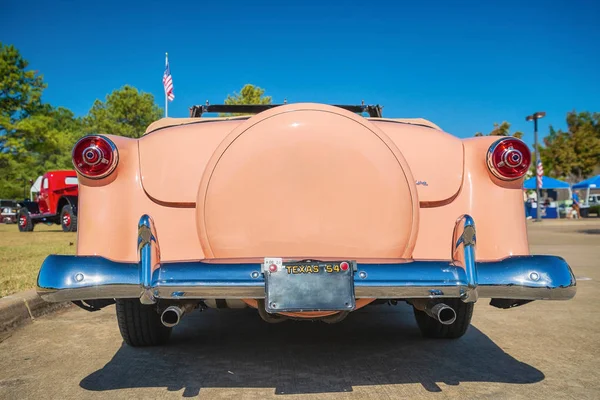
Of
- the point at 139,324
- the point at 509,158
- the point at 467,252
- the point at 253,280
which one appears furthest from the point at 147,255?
the point at 509,158

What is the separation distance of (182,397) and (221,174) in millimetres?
1127

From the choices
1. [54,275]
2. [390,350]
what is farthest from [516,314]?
[54,275]

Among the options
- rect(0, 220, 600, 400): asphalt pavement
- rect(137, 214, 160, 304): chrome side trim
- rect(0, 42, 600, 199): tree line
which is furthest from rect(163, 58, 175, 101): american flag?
rect(137, 214, 160, 304): chrome side trim

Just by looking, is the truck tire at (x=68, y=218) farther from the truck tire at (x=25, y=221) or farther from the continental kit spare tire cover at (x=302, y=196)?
the continental kit spare tire cover at (x=302, y=196)

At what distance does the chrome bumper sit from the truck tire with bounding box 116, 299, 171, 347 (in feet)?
2.58

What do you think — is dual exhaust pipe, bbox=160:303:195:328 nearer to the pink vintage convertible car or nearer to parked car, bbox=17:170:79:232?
the pink vintage convertible car

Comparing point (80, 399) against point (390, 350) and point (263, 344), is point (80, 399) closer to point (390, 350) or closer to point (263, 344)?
point (263, 344)

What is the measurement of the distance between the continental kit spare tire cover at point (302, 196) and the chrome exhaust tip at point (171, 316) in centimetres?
32

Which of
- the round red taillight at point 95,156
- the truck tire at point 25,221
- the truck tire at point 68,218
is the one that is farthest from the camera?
the truck tire at point 25,221

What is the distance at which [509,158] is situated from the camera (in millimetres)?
2789

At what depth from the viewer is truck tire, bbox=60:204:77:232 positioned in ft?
53.1

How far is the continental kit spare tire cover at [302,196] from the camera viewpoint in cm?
253

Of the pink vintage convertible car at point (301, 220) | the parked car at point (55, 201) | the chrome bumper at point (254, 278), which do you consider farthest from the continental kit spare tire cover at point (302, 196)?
the parked car at point (55, 201)

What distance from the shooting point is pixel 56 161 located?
2135 inches
